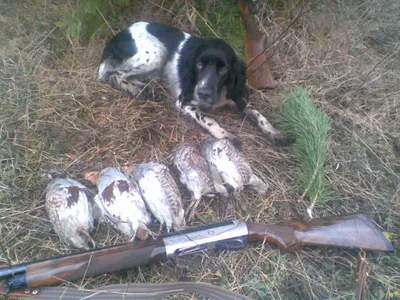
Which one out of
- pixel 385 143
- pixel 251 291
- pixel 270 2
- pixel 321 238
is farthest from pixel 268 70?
pixel 251 291

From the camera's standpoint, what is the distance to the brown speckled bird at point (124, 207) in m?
2.62

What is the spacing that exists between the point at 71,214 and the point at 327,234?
5.24 ft

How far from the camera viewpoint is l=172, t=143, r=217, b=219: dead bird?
2.92m

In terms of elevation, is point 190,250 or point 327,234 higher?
point 327,234

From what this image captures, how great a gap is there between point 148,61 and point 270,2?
5.04ft

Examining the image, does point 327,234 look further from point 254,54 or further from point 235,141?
point 254,54

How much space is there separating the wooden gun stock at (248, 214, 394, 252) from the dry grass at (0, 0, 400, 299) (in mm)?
141

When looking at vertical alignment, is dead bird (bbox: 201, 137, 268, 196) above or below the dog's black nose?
below

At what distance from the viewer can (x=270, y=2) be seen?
15.0ft

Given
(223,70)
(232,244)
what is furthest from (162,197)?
(223,70)

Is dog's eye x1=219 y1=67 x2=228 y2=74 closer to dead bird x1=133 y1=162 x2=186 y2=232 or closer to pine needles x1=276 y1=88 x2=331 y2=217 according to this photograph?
pine needles x1=276 y1=88 x2=331 y2=217

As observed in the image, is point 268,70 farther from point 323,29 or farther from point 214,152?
point 214,152

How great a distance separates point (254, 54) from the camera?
411cm

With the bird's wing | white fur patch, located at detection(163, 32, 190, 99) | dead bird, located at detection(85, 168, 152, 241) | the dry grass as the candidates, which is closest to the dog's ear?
the dry grass
